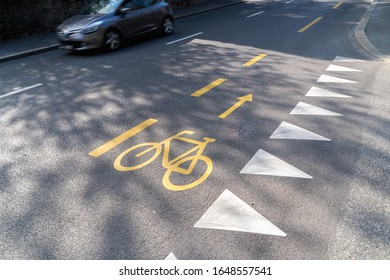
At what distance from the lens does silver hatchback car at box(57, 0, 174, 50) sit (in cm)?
929

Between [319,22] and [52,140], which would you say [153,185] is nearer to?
[52,140]

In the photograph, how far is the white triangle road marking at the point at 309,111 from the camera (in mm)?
5289

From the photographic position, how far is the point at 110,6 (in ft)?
33.0

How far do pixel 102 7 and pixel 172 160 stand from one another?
808 cm

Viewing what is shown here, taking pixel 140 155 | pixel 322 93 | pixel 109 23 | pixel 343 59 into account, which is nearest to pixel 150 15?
pixel 109 23

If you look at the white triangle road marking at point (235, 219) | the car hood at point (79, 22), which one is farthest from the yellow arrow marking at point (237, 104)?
the car hood at point (79, 22)

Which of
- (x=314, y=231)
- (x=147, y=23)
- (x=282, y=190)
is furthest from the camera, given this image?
(x=147, y=23)

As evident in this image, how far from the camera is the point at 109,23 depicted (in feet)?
31.3

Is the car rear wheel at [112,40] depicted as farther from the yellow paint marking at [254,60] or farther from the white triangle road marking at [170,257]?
the white triangle road marking at [170,257]

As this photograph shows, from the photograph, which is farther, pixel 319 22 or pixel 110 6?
pixel 319 22

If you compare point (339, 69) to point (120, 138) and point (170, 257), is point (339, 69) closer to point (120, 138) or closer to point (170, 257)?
point (120, 138)

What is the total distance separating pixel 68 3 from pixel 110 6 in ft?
18.0
